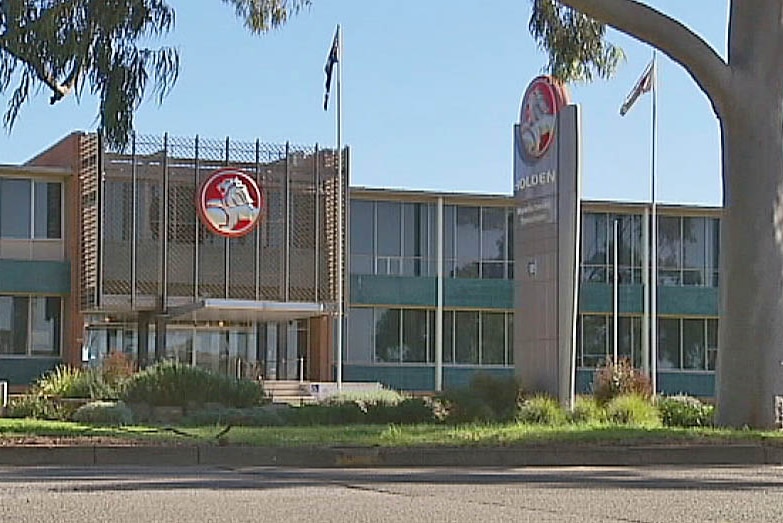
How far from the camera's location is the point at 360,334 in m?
50.8

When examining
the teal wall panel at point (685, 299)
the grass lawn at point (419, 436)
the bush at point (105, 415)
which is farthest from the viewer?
the teal wall panel at point (685, 299)

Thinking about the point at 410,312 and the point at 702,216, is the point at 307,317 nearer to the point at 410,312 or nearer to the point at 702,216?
the point at 410,312

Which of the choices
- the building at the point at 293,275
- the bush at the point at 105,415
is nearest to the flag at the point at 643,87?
the building at the point at 293,275

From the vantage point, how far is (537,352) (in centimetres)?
2781

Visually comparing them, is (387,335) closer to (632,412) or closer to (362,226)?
(362,226)

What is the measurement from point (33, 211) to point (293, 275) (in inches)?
326

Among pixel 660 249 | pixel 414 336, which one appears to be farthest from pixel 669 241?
pixel 414 336

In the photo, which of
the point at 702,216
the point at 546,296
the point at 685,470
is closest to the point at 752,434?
the point at 685,470

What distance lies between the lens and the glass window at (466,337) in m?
51.7

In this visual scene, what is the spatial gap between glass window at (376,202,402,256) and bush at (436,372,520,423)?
24372mm

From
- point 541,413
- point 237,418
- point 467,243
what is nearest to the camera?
point 541,413

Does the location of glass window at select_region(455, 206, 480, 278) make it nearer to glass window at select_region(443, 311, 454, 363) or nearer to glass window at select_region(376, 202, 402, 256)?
glass window at select_region(443, 311, 454, 363)

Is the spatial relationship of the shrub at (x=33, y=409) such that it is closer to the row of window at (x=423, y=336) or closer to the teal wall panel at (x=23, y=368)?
the teal wall panel at (x=23, y=368)

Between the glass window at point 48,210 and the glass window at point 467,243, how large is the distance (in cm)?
1339
